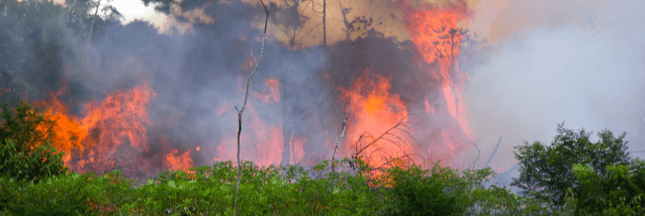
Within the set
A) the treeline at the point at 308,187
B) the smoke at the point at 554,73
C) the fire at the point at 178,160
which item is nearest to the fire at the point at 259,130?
the fire at the point at 178,160

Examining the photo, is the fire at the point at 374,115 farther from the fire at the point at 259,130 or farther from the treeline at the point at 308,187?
the treeline at the point at 308,187

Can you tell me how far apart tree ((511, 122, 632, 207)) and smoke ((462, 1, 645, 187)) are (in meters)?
3.55

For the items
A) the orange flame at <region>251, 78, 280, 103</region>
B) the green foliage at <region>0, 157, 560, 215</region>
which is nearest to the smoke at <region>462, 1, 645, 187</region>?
the orange flame at <region>251, 78, 280, 103</region>

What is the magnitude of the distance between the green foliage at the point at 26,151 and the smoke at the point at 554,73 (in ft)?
34.9

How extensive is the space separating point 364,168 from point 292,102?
738cm

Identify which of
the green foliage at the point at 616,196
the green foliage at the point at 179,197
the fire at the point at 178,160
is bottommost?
the green foliage at the point at 179,197

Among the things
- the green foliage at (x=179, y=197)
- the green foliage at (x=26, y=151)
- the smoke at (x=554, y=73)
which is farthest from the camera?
the smoke at (x=554, y=73)

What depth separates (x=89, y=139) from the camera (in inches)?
388

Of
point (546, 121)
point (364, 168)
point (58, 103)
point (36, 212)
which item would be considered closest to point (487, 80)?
point (546, 121)

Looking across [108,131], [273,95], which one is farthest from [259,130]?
[108,131]

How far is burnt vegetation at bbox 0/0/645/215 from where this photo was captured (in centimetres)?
316

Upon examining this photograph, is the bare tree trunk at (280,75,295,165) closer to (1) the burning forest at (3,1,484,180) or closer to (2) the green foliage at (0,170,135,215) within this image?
(1) the burning forest at (3,1,484,180)

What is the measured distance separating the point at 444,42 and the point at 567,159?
6014mm

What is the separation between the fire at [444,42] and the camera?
11.7 meters
